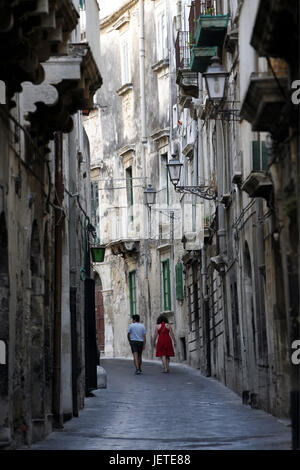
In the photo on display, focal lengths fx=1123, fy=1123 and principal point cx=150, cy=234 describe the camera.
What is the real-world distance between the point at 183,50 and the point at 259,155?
1385 cm

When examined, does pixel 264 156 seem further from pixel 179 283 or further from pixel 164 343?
pixel 179 283

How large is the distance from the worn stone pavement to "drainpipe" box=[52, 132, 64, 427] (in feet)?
1.43

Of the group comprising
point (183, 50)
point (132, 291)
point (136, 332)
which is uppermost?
point (183, 50)

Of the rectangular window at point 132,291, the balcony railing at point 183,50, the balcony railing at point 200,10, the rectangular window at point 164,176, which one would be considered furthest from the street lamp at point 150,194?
the balcony railing at point 200,10

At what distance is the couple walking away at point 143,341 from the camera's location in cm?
2855

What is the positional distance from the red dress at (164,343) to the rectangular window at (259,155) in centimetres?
1435

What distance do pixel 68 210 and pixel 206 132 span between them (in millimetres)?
9343

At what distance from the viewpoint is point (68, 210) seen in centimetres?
1952

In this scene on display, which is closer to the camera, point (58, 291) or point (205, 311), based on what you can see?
point (58, 291)

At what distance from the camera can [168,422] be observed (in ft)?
53.2

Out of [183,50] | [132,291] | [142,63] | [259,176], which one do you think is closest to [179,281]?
[132,291]

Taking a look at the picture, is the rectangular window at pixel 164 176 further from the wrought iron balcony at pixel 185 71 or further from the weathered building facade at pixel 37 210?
the weathered building facade at pixel 37 210

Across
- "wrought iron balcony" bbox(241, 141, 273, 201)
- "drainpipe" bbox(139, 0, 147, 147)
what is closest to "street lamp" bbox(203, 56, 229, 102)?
"wrought iron balcony" bbox(241, 141, 273, 201)

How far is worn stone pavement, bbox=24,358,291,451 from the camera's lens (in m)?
12.9
